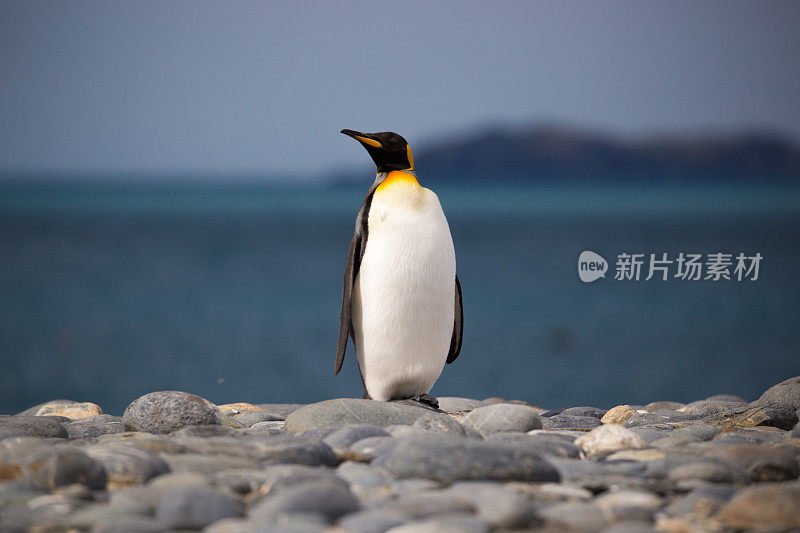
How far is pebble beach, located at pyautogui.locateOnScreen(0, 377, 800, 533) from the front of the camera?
2.25m

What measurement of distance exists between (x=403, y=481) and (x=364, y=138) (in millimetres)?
2554

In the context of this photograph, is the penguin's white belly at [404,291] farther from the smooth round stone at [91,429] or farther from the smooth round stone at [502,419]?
the smooth round stone at [91,429]

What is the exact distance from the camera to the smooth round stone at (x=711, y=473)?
2.80m

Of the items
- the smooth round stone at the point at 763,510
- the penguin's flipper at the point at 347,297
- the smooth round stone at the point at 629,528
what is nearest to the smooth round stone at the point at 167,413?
the penguin's flipper at the point at 347,297

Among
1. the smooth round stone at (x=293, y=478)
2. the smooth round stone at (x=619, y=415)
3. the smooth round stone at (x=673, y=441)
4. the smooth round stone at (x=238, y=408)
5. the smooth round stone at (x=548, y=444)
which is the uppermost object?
the smooth round stone at (x=293, y=478)

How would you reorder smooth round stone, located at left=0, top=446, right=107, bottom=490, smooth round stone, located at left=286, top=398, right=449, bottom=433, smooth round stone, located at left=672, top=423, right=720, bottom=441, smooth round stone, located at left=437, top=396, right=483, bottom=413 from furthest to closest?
smooth round stone, located at left=437, top=396, right=483, bottom=413 → smooth round stone, located at left=286, top=398, right=449, bottom=433 → smooth round stone, located at left=672, top=423, right=720, bottom=441 → smooth round stone, located at left=0, top=446, right=107, bottom=490

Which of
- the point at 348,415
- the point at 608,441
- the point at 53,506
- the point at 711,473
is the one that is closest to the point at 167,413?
the point at 348,415

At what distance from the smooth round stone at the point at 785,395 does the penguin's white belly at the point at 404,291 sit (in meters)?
2.11

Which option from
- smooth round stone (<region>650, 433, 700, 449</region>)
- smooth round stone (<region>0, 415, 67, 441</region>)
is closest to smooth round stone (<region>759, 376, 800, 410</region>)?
smooth round stone (<region>650, 433, 700, 449</region>)

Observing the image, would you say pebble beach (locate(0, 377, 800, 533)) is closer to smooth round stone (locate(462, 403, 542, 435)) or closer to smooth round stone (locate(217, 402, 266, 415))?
smooth round stone (locate(462, 403, 542, 435))

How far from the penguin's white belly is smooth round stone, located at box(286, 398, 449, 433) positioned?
668 millimetres

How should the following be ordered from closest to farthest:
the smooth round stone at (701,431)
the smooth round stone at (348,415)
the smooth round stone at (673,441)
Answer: the smooth round stone at (673,441), the smooth round stone at (701,431), the smooth round stone at (348,415)

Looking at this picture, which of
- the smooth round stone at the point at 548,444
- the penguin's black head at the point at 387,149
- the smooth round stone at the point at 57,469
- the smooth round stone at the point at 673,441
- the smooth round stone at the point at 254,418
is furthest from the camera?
the smooth round stone at the point at 254,418

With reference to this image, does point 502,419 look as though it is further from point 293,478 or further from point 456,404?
point 456,404
